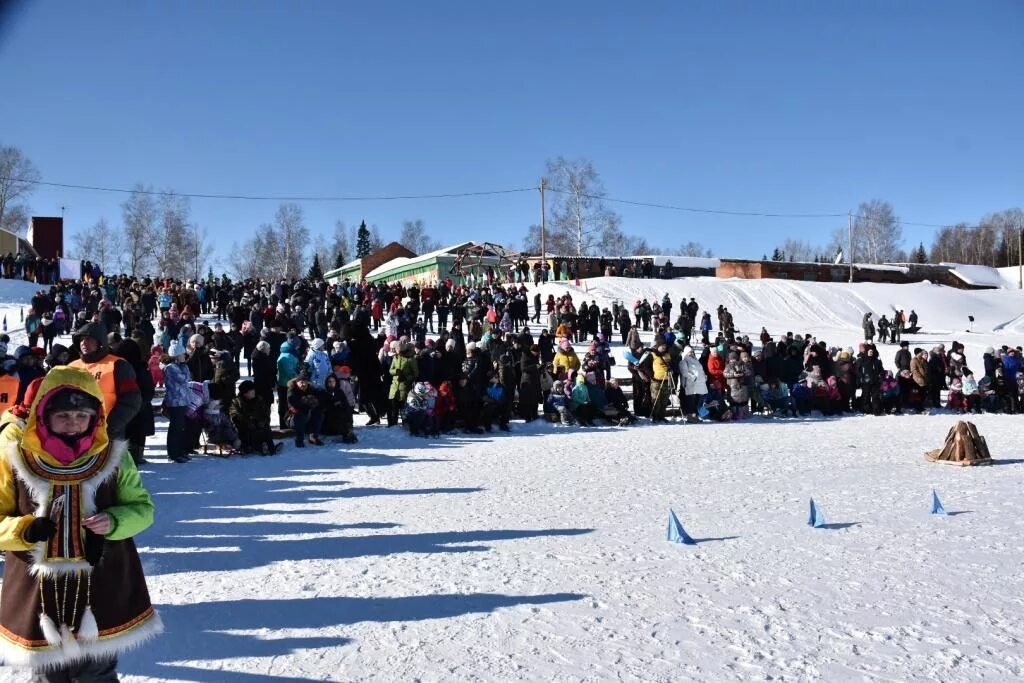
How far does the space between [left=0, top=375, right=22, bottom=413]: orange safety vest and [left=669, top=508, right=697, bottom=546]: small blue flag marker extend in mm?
5817

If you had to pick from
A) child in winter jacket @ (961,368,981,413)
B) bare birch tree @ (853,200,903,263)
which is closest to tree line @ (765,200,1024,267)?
bare birch tree @ (853,200,903,263)

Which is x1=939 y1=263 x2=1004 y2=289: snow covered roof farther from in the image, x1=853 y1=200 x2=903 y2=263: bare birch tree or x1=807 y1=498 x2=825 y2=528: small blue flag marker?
x1=807 y1=498 x2=825 y2=528: small blue flag marker

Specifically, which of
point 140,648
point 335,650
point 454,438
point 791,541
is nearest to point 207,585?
point 140,648

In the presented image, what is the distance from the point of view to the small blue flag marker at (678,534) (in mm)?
5973

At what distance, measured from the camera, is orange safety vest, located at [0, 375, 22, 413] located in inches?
267

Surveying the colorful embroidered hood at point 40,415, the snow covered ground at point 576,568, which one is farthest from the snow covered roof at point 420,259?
the colorful embroidered hood at point 40,415

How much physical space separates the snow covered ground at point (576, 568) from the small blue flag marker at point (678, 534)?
0.09 metres

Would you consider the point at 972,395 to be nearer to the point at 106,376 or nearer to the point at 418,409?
the point at 418,409

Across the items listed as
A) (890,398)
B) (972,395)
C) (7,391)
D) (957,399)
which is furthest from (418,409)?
(972,395)

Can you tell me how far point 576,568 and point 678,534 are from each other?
1.10 metres

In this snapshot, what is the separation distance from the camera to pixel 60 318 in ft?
67.6

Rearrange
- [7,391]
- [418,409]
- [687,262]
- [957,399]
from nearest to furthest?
[7,391], [418,409], [957,399], [687,262]

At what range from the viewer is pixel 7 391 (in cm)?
680

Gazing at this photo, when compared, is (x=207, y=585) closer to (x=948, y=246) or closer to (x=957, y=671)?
(x=957, y=671)
